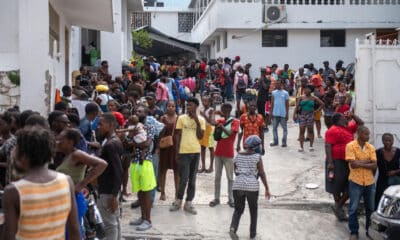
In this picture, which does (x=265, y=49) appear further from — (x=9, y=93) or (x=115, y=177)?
(x=115, y=177)

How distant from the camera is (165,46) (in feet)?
103

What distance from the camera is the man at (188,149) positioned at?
30.1 ft

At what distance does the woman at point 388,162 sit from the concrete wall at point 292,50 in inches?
640

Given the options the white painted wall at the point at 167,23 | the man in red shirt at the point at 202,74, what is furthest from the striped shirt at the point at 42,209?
the white painted wall at the point at 167,23

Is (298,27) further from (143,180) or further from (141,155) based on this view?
(143,180)

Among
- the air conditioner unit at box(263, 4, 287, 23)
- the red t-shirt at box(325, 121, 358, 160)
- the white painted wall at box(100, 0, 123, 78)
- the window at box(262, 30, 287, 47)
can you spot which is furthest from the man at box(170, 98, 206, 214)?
the window at box(262, 30, 287, 47)

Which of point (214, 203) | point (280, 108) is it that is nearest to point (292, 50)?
point (280, 108)

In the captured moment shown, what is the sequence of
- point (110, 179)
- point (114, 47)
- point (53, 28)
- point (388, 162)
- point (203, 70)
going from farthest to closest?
point (203, 70) < point (114, 47) < point (53, 28) < point (388, 162) < point (110, 179)

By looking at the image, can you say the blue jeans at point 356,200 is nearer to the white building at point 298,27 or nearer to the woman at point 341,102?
the woman at point 341,102

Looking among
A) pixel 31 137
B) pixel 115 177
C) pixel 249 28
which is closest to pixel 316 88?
pixel 249 28

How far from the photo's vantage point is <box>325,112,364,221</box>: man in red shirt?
9312 mm

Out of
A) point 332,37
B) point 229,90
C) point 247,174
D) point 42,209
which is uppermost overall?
point 332,37

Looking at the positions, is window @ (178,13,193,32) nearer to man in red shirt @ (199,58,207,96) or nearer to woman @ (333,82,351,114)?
man in red shirt @ (199,58,207,96)

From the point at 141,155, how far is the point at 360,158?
3.15m
